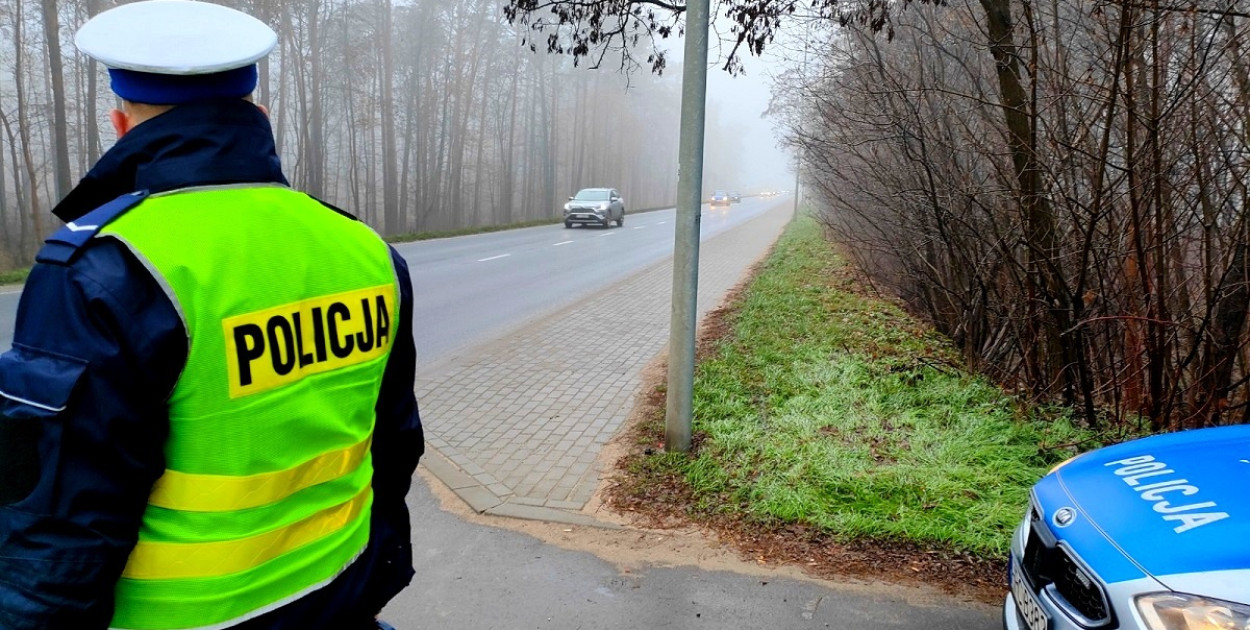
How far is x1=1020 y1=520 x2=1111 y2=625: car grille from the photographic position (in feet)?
7.43

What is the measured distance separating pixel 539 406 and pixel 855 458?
2.71 metres

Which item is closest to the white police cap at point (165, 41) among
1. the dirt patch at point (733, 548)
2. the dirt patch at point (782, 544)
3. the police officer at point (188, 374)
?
the police officer at point (188, 374)

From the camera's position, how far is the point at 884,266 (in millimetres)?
11578

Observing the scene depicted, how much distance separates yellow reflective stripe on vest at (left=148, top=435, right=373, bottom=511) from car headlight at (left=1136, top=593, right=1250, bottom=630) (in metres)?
2.15

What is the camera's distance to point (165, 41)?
1334mm

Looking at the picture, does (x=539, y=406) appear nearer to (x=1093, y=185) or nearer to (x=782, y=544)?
(x=782, y=544)

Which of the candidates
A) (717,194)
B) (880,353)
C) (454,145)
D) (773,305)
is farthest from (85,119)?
(717,194)

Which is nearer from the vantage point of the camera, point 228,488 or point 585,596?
point 228,488

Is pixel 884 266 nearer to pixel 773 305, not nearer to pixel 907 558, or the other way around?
pixel 773 305

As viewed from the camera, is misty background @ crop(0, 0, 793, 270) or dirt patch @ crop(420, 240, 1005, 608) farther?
misty background @ crop(0, 0, 793, 270)

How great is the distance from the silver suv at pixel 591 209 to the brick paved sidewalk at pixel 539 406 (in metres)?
21.0

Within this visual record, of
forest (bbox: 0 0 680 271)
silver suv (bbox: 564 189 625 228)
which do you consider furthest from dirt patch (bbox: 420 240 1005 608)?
silver suv (bbox: 564 189 625 228)

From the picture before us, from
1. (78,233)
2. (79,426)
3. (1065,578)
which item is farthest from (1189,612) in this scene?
(78,233)

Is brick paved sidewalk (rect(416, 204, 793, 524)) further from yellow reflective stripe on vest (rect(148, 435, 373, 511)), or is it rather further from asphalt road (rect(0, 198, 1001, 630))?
yellow reflective stripe on vest (rect(148, 435, 373, 511))
